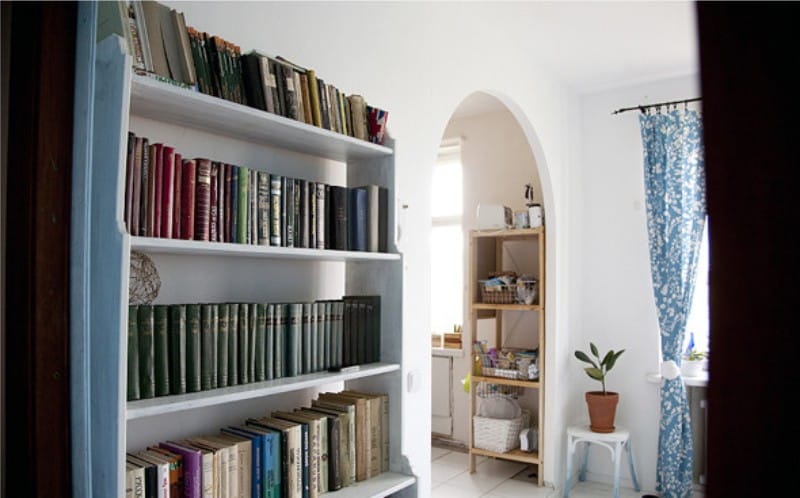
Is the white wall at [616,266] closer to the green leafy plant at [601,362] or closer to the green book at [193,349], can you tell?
the green leafy plant at [601,362]

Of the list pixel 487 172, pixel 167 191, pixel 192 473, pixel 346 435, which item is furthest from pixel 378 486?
pixel 487 172

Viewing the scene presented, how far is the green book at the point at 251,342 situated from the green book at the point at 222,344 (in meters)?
0.07

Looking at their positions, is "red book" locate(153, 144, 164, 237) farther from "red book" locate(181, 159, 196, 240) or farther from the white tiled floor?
the white tiled floor

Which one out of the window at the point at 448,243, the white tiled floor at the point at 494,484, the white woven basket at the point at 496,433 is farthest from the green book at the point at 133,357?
the window at the point at 448,243

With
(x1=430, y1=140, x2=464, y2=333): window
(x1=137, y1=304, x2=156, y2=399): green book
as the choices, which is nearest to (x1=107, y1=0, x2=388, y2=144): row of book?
(x1=137, y1=304, x2=156, y2=399): green book

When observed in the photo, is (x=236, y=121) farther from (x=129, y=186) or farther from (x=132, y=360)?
(x=132, y=360)

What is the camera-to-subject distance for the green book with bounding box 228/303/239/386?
1.38 metres

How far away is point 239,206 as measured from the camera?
1396 mm

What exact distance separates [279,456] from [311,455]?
0.36 feet

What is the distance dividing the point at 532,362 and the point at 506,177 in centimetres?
161

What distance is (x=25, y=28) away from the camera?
106 centimetres

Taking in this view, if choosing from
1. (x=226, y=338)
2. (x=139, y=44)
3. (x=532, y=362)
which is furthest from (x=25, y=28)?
(x=532, y=362)

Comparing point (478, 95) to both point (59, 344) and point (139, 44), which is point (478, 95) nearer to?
point (139, 44)

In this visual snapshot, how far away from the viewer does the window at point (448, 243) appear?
487 centimetres
